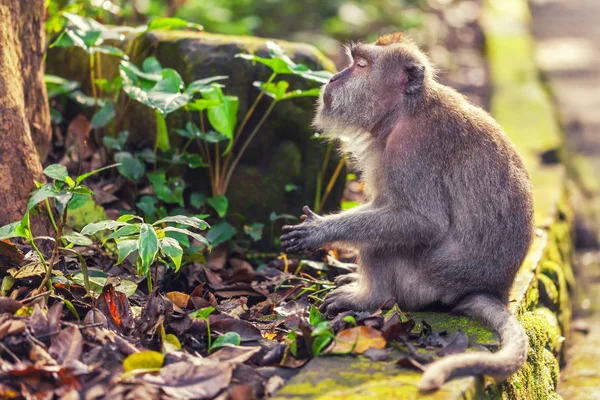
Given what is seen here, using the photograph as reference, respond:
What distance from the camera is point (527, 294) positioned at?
14.9 ft

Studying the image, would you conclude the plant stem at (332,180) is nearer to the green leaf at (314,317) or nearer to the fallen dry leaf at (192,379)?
the green leaf at (314,317)

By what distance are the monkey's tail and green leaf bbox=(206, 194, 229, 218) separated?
160 centimetres

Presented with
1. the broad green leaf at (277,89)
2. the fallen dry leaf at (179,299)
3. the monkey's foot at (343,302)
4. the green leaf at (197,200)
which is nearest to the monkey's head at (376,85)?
the broad green leaf at (277,89)

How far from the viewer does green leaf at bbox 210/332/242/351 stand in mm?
3422

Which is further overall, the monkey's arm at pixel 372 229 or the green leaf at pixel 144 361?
the monkey's arm at pixel 372 229

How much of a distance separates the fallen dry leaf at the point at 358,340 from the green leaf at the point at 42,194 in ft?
4.32

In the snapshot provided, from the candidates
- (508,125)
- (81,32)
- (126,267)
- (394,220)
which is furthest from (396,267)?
(508,125)

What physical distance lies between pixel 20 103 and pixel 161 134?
35.8 inches

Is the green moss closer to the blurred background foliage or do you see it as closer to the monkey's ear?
the monkey's ear

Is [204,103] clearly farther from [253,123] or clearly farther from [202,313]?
[202,313]

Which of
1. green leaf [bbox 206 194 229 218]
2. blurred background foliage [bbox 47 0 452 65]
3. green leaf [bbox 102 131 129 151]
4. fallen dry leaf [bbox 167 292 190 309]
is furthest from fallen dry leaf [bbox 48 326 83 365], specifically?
blurred background foliage [bbox 47 0 452 65]

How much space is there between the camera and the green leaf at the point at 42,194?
10.9 ft

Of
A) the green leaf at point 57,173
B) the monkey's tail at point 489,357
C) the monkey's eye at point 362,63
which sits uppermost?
the monkey's eye at point 362,63

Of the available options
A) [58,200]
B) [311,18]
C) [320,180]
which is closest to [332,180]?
[320,180]
